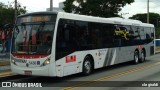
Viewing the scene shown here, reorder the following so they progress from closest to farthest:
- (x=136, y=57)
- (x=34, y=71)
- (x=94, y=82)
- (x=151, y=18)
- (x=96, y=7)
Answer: (x=34, y=71)
(x=94, y=82)
(x=136, y=57)
(x=96, y=7)
(x=151, y=18)

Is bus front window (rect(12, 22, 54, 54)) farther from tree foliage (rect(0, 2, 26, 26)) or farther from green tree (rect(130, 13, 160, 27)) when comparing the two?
green tree (rect(130, 13, 160, 27))

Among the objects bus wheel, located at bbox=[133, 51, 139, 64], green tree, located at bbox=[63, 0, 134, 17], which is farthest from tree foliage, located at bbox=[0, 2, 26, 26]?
bus wheel, located at bbox=[133, 51, 139, 64]

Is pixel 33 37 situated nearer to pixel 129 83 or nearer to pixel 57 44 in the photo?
pixel 57 44

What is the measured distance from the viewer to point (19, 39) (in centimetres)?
1434

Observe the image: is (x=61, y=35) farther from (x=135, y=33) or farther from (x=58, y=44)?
(x=135, y=33)

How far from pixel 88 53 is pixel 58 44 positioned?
2.72 metres

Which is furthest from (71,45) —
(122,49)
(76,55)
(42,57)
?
(122,49)

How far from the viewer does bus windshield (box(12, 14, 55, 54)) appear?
1370 centimetres

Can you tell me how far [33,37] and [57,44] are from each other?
3.12ft

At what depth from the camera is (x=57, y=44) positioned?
45.3 ft

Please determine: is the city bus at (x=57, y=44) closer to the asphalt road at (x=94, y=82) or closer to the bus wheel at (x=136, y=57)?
the asphalt road at (x=94, y=82)

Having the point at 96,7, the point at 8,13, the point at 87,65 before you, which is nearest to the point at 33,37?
the point at 87,65

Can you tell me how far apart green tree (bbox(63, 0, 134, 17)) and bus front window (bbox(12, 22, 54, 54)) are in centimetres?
2820

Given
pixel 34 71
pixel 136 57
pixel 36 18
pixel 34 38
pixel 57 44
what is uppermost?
pixel 36 18
